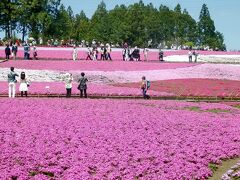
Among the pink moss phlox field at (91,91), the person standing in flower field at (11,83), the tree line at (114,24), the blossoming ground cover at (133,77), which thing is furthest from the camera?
the tree line at (114,24)

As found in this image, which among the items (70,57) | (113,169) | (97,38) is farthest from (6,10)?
(113,169)

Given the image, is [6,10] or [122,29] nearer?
[6,10]

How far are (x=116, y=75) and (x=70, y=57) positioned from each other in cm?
2098

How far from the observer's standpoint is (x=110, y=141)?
2017 cm

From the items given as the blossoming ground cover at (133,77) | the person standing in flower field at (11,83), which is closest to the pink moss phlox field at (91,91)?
→ the blossoming ground cover at (133,77)

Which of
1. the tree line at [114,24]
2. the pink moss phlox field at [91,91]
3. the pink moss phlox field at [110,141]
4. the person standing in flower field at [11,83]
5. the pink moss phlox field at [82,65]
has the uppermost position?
the tree line at [114,24]

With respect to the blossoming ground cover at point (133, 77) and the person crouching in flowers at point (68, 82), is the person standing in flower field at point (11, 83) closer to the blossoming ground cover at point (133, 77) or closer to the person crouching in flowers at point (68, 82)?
the blossoming ground cover at point (133, 77)

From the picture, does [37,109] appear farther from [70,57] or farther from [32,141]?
[70,57]

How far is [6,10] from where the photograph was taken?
103 m

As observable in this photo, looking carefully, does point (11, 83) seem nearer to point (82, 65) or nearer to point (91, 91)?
point (91, 91)

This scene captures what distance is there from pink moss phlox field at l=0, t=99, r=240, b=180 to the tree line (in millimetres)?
78864

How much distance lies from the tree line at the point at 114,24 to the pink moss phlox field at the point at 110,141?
3105 inches

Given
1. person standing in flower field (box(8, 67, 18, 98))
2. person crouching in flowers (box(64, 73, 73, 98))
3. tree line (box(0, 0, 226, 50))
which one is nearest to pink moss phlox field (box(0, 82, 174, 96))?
person crouching in flowers (box(64, 73, 73, 98))

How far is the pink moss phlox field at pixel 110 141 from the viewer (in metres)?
16.2
